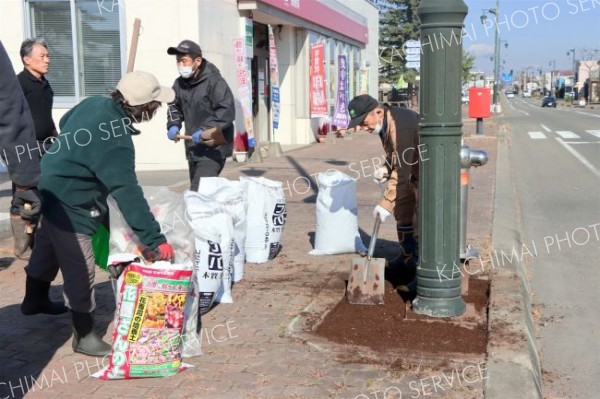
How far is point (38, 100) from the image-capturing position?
6406mm

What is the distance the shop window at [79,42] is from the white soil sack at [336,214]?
7704 mm

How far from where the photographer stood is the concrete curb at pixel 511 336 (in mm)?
3719

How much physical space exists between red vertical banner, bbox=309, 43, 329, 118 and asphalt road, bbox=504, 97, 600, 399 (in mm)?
6903

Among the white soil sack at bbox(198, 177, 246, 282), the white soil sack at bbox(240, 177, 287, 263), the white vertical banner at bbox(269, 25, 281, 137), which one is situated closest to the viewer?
the white soil sack at bbox(198, 177, 246, 282)

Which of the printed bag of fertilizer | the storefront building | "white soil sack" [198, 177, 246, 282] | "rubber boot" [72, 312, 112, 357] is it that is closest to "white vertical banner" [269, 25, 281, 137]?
the storefront building

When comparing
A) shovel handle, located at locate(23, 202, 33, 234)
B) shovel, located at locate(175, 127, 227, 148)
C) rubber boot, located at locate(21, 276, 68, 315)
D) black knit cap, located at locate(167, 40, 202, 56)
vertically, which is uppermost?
black knit cap, located at locate(167, 40, 202, 56)

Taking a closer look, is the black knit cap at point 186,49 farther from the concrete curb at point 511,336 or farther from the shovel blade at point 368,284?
the concrete curb at point 511,336

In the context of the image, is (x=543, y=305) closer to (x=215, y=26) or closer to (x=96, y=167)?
(x=96, y=167)

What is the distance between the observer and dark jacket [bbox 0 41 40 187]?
2.60m

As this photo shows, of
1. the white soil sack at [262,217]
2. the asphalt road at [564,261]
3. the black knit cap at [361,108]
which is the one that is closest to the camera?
the asphalt road at [564,261]

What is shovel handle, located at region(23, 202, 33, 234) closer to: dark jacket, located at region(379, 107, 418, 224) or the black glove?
the black glove

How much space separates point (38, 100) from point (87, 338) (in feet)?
9.77

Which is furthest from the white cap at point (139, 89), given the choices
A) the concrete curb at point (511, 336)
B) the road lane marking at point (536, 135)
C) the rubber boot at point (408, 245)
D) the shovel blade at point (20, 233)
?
the road lane marking at point (536, 135)

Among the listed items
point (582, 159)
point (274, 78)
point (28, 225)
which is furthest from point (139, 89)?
point (582, 159)
